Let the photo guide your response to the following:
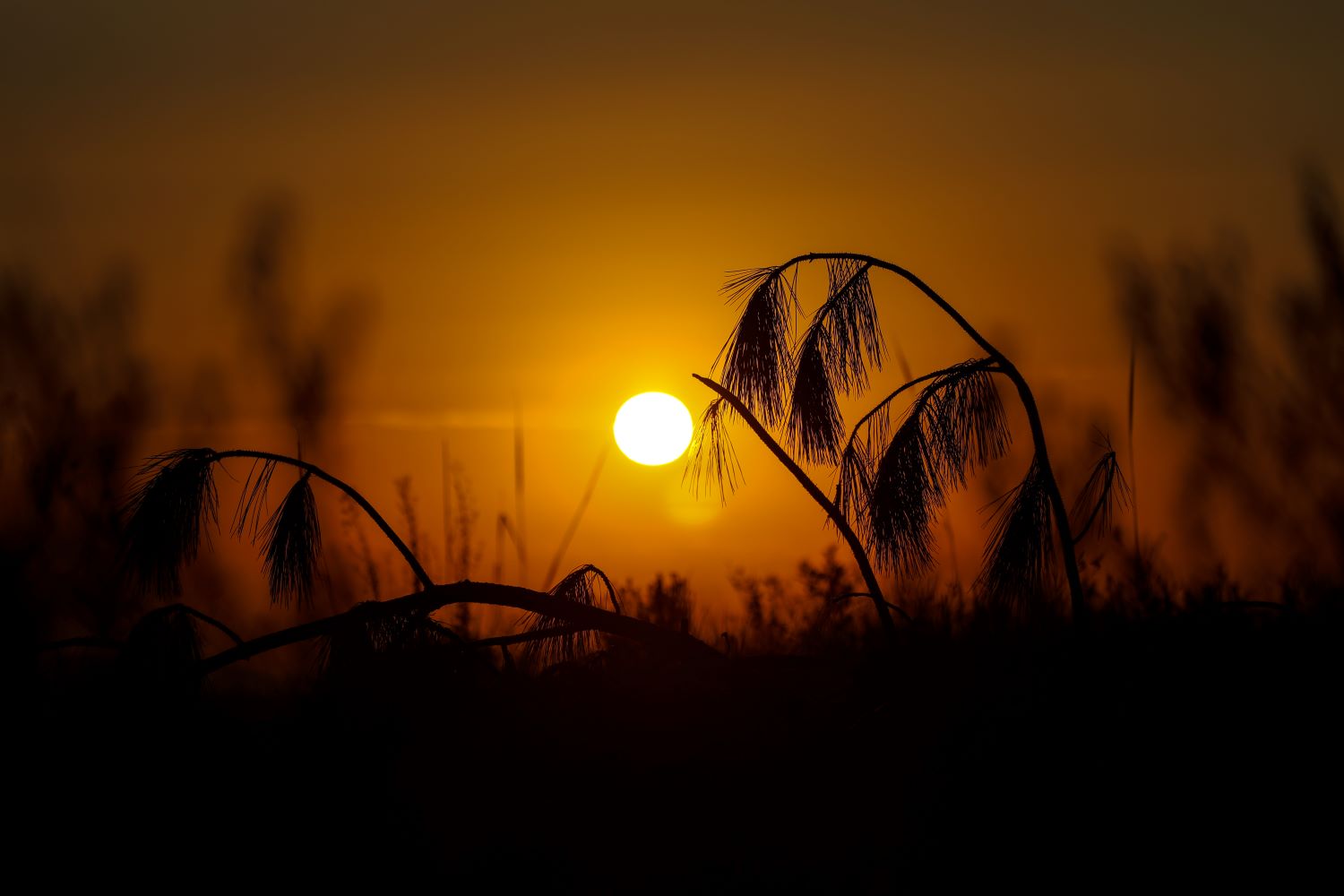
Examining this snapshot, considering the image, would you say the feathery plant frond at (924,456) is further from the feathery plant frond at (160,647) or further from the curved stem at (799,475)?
the feathery plant frond at (160,647)

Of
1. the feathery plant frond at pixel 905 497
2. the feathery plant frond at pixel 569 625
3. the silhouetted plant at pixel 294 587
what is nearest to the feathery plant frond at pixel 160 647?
the silhouetted plant at pixel 294 587

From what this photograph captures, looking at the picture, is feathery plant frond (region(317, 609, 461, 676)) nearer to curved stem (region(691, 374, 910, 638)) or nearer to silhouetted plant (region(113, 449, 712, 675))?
silhouetted plant (region(113, 449, 712, 675))

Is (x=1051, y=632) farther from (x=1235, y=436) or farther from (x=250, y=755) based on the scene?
(x=250, y=755)

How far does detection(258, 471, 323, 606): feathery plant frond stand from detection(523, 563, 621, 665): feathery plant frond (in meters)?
0.97

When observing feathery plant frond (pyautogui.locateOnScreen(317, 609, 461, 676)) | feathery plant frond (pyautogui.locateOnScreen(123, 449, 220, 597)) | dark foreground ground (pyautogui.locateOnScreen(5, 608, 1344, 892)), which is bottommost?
dark foreground ground (pyautogui.locateOnScreen(5, 608, 1344, 892))

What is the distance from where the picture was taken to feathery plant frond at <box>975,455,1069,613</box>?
185 inches

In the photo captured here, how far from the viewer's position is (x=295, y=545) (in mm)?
4887

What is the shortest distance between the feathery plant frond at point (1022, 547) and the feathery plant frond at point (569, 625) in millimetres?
1631

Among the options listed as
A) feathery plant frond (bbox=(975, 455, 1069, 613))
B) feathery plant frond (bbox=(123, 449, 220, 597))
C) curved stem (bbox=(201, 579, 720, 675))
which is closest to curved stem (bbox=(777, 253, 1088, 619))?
feathery plant frond (bbox=(975, 455, 1069, 613))

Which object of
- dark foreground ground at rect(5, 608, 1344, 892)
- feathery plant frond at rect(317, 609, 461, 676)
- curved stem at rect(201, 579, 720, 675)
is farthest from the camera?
feathery plant frond at rect(317, 609, 461, 676)

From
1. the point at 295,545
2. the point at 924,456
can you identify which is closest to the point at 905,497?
the point at 924,456

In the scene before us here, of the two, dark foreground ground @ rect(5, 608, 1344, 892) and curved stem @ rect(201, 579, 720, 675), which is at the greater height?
curved stem @ rect(201, 579, 720, 675)

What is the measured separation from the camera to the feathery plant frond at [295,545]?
4887mm

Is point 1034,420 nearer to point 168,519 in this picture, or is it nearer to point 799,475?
point 799,475
